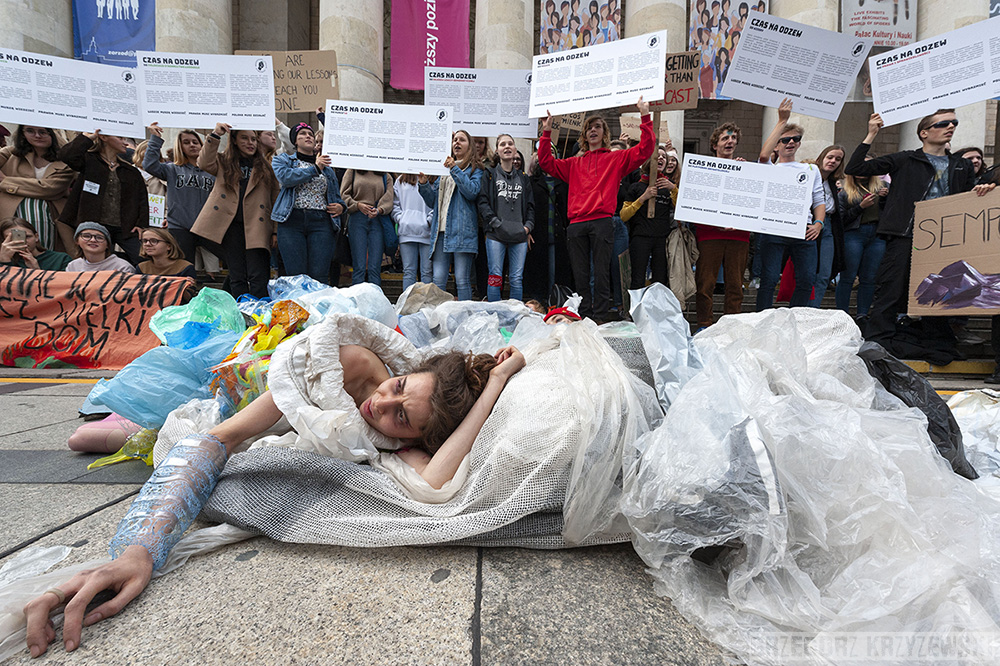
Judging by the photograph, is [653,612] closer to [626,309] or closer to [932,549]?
[932,549]

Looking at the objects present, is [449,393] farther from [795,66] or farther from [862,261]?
[862,261]

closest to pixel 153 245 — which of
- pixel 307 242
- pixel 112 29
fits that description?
pixel 307 242

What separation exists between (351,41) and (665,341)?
341 inches

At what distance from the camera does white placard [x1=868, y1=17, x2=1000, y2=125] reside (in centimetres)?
381

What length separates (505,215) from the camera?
4.76m

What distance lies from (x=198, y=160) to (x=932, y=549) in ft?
18.1

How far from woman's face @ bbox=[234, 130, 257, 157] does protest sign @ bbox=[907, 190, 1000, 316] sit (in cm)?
588

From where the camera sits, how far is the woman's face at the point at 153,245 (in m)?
Answer: 4.39

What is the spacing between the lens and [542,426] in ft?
4.53

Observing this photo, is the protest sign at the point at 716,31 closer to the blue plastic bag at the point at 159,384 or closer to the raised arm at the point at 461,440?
the raised arm at the point at 461,440

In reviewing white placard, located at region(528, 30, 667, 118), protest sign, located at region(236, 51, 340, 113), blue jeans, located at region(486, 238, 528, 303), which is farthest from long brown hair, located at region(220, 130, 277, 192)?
white placard, located at region(528, 30, 667, 118)

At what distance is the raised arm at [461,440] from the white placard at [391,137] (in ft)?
10.6

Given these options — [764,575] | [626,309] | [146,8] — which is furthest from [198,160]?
[146,8]

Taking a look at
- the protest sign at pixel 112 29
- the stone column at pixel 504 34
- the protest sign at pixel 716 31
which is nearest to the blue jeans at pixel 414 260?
the stone column at pixel 504 34
